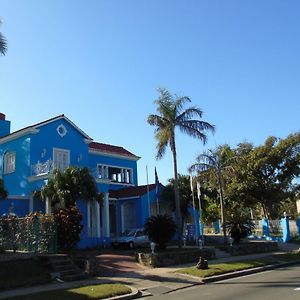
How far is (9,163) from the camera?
106ft

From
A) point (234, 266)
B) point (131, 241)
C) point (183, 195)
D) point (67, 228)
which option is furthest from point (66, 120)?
point (234, 266)

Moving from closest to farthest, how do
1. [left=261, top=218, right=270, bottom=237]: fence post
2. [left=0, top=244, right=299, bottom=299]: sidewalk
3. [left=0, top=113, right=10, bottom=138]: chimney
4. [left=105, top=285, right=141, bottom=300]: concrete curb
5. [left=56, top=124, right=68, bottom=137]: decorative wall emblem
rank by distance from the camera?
1. [left=105, top=285, right=141, bottom=300]: concrete curb
2. [left=0, top=244, right=299, bottom=299]: sidewalk
3. [left=56, top=124, right=68, bottom=137]: decorative wall emblem
4. [left=0, top=113, right=10, bottom=138]: chimney
5. [left=261, top=218, right=270, bottom=237]: fence post

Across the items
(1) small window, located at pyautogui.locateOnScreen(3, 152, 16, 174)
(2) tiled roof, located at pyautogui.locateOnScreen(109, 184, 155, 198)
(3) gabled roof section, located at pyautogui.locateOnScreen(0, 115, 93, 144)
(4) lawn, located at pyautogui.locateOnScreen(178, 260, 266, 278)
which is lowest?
(4) lawn, located at pyautogui.locateOnScreen(178, 260, 266, 278)

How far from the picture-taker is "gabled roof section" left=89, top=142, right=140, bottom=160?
37.2 metres

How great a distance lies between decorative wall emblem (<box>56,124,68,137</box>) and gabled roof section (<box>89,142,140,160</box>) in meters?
4.84

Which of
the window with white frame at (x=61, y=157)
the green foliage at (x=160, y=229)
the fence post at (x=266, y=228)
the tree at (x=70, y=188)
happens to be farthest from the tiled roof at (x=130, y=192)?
the fence post at (x=266, y=228)

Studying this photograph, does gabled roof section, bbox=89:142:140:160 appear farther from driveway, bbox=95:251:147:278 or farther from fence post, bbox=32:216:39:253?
fence post, bbox=32:216:39:253

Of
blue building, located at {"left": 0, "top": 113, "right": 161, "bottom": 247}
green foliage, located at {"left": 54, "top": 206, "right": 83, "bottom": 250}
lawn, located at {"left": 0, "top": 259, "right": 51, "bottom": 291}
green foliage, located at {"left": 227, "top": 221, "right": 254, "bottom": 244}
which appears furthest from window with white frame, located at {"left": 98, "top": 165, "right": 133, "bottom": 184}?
lawn, located at {"left": 0, "top": 259, "right": 51, "bottom": 291}

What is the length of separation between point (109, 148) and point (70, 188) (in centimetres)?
1615

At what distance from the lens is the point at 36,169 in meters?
29.6

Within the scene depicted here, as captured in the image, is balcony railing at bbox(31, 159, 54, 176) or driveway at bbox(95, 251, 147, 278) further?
balcony railing at bbox(31, 159, 54, 176)

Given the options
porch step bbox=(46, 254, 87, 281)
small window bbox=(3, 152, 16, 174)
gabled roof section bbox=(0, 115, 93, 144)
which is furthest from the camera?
small window bbox=(3, 152, 16, 174)

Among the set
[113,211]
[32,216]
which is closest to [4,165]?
[113,211]

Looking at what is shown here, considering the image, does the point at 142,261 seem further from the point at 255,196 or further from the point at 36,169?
the point at 255,196
